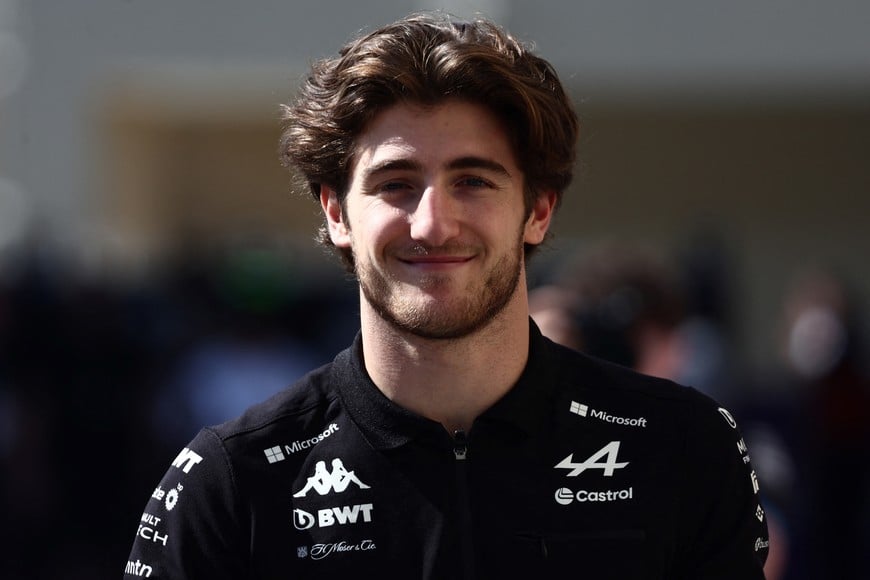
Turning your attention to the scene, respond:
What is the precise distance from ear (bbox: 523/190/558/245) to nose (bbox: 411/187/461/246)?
0.25 m

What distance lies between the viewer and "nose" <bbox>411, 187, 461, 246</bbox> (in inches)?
113

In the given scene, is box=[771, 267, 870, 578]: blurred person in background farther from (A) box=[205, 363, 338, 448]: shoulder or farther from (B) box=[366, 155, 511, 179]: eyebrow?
(B) box=[366, 155, 511, 179]: eyebrow

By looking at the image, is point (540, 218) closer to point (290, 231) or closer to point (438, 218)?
point (438, 218)

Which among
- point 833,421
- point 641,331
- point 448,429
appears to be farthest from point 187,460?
point 833,421

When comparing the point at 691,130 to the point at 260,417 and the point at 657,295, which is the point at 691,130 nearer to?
the point at 657,295

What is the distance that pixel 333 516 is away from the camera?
2936 mm

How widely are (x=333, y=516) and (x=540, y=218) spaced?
73 centimetres

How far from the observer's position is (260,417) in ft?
10.1

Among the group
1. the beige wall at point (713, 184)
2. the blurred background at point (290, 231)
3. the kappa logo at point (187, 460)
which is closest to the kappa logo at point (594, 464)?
the kappa logo at point (187, 460)

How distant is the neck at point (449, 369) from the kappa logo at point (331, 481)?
0.18 m

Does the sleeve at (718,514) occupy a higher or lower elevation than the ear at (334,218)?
lower

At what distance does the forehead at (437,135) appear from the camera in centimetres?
293

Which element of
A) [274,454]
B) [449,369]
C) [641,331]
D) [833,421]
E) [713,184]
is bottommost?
[833,421]

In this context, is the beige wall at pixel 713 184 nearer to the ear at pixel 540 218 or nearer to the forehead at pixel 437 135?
the ear at pixel 540 218
